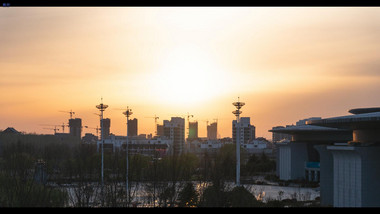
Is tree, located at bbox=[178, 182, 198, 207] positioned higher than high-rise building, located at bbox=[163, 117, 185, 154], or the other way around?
high-rise building, located at bbox=[163, 117, 185, 154]

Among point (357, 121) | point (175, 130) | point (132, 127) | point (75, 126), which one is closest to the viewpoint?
point (357, 121)

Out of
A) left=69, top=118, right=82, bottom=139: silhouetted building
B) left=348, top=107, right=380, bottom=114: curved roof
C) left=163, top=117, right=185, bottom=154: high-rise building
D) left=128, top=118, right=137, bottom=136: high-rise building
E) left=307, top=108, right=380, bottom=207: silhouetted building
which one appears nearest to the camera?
left=307, top=108, right=380, bottom=207: silhouetted building

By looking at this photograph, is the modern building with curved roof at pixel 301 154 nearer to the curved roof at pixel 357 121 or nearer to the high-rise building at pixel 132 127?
the curved roof at pixel 357 121

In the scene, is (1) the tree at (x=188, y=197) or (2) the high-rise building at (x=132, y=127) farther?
(2) the high-rise building at (x=132, y=127)

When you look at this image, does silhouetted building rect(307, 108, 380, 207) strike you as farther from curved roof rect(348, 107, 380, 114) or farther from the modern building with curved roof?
the modern building with curved roof

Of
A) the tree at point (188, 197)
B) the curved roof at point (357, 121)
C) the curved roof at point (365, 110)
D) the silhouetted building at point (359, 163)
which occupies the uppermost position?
the curved roof at point (365, 110)

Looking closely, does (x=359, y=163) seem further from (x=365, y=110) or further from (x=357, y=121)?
(x=365, y=110)

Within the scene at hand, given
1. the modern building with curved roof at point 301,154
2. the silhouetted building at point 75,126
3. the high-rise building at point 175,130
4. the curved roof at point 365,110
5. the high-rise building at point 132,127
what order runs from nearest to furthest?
the curved roof at point 365,110
the modern building with curved roof at point 301,154
the high-rise building at point 175,130
the silhouetted building at point 75,126
the high-rise building at point 132,127

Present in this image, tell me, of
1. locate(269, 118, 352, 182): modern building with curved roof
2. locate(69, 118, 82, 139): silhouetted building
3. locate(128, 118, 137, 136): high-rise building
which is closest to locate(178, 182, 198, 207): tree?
locate(269, 118, 352, 182): modern building with curved roof

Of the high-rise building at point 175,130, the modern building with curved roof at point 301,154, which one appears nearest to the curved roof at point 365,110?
the modern building with curved roof at point 301,154

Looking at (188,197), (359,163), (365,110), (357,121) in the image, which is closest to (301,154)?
(365,110)

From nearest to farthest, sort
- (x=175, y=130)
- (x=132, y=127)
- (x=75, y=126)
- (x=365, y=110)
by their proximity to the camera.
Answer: (x=365, y=110) → (x=175, y=130) → (x=75, y=126) → (x=132, y=127)
